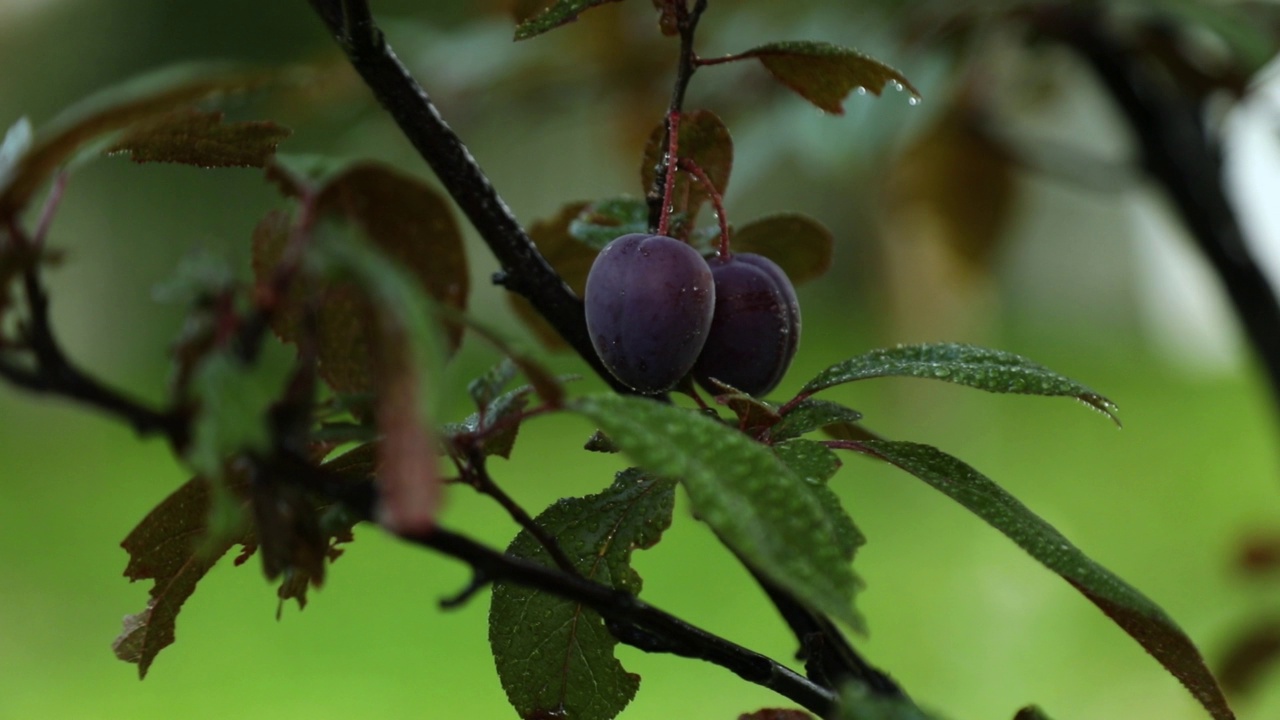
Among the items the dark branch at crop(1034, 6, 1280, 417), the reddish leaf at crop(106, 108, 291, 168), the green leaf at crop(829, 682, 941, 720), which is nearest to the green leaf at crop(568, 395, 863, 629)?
the green leaf at crop(829, 682, 941, 720)

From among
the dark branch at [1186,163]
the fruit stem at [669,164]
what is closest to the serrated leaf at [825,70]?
the fruit stem at [669,164]

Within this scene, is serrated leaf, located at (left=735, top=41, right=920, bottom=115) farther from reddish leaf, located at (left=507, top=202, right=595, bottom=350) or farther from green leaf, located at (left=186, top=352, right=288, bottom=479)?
green leaf, located at (left=186, top=352, right=288, bottom=479)

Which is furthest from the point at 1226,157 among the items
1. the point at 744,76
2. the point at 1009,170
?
the point at 744,76

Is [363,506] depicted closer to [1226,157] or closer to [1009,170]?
[1226,157]

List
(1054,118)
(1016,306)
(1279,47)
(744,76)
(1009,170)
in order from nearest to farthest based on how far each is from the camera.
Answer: (1279,47)
(744,76)
(1009,170)
(1054,118)
(1016,306)

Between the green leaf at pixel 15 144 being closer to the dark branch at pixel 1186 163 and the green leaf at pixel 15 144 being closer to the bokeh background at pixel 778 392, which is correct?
the bokeh background at pixel 778 392

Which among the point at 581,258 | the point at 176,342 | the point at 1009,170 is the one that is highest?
the point at 1009,170

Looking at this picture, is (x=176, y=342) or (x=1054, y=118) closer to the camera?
(x=176, y=342)

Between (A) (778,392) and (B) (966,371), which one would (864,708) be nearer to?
(B) (966,371)
